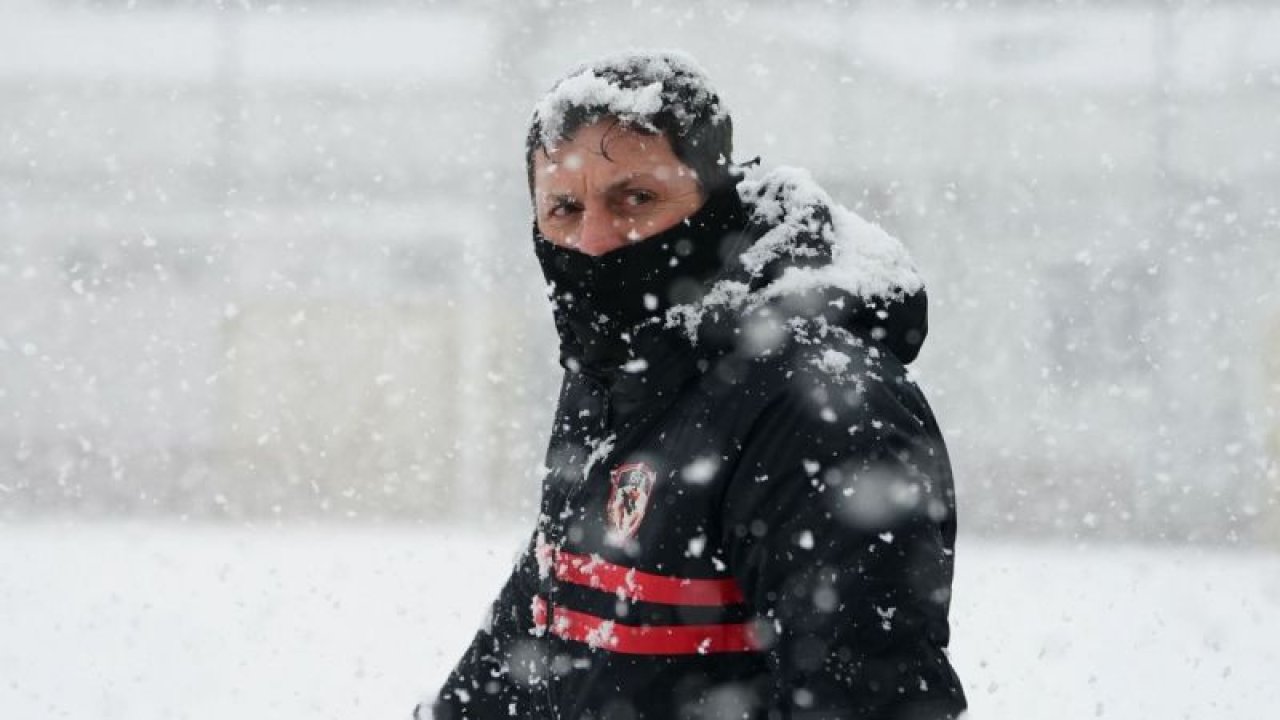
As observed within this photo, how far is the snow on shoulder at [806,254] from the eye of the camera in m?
1.34

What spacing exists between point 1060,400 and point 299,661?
428 inches

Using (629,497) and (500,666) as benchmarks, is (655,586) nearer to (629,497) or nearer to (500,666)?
(629,497)

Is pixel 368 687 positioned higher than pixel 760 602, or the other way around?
pixel 760 602

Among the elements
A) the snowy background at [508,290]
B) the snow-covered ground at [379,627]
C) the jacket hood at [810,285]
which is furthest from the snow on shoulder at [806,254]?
the snowy background at [508,290]

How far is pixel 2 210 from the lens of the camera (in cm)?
1748

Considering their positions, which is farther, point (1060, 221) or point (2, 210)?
point (2, 210)

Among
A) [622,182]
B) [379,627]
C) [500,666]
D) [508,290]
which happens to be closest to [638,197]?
[622,182]

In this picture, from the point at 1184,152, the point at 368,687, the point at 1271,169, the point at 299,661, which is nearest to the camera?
the point at 368,687

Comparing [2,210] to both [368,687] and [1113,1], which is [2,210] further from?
[1113,1]

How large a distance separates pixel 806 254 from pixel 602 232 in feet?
0.88

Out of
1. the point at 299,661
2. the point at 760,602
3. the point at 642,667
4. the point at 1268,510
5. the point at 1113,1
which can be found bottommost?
the point at 1268,510

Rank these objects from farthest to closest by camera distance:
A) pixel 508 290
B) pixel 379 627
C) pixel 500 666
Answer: pixel 508 290 → pixel 379 627 → pixel 500 666

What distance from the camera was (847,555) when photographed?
115cm

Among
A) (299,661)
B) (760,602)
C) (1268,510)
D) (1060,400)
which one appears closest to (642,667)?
(760,602)
